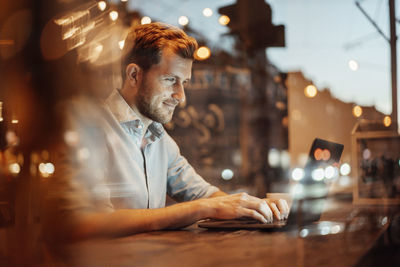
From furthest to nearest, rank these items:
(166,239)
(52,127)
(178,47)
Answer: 1. (178,47)
2. (52,127)
3. (166,239)

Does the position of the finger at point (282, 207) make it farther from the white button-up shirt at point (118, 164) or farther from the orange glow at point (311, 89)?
the orange glow at point (311, 89)

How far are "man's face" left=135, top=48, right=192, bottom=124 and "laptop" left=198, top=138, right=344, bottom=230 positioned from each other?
0.59 metres

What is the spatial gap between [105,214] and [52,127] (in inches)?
19.3

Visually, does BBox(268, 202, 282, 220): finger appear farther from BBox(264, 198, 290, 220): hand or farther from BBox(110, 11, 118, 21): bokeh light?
BBox(110, 11, 118, 21): bokeh light

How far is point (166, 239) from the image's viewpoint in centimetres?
92

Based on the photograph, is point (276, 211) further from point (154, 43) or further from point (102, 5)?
point (102, 5)

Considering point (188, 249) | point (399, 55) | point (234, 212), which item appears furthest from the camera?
point (399, 55)

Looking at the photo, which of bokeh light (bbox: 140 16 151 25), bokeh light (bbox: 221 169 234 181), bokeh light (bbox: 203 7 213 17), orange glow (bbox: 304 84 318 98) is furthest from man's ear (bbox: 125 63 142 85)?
bokeh light (bbox: 221 169 234 181)

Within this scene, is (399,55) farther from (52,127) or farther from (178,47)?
(52,127)

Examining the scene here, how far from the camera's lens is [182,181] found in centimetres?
174

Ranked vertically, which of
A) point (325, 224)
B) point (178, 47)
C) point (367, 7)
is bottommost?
point (325, 224)

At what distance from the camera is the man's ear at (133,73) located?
5.25 feet

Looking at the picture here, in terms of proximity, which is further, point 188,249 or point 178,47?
point 178,47

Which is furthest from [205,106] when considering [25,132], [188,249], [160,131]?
[188,249]
